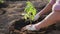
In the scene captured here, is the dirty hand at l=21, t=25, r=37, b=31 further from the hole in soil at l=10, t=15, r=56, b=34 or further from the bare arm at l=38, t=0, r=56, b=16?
the bare arm at l=38, t=0, r=56, b=16

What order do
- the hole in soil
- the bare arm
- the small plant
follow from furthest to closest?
the bare arm, the small plant, the hole in soil

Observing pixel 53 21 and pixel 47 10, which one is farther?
pixel 47 10

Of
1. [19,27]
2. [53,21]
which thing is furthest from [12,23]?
[53,21]

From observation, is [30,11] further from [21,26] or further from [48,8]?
[48,8]

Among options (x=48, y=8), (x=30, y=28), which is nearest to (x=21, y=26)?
(x=30, y=28)

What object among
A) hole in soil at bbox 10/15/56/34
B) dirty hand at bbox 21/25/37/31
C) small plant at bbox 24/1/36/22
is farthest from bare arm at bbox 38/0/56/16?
dirty hand at bbox 21/25/37/31

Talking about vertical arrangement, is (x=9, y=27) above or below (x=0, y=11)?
below

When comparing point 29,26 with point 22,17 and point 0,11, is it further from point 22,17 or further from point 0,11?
point 0,11

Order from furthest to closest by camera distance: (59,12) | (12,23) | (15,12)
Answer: (15,12) < (12,23) < (59,12)

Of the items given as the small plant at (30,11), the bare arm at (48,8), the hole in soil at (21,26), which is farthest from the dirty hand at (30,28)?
the bare arm at (48,8)

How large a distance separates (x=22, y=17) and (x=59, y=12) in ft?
2.53

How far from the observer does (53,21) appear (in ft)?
8.08

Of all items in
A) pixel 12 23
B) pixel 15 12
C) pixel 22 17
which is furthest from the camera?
pixel 15 12

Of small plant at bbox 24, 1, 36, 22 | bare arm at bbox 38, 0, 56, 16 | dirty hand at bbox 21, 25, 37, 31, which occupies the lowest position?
dirty hand at bbox 21, 25, 37, 31
